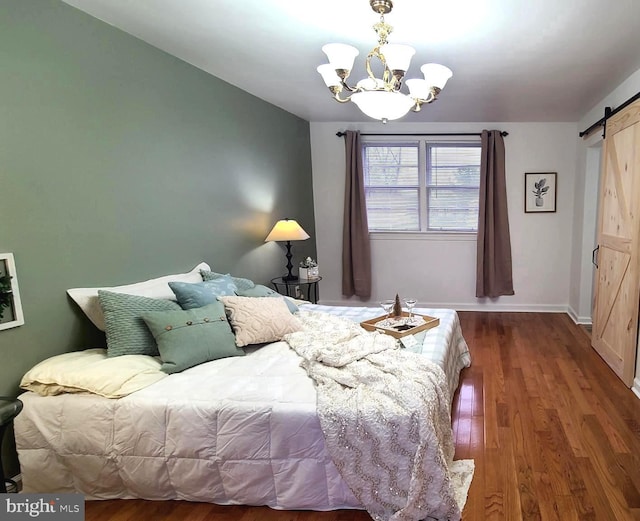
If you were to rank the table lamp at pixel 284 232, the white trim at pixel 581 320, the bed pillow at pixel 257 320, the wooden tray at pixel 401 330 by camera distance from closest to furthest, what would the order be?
the bed pillow at pixel 257 320, the wooden tray at pixel 401 330, the table lamp at pixel 284 232, the white trim at pixel 581 320

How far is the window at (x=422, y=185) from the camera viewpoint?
16.5 feet

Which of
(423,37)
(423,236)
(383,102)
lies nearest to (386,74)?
(383,102)

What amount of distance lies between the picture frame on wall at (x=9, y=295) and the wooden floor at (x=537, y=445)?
3.08 feet

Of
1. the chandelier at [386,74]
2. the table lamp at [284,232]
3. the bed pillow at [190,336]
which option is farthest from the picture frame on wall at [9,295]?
the table lamp at [284,232]

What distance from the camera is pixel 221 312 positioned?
7.70ft

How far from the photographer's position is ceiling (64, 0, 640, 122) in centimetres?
202

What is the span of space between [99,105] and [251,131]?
1638mm

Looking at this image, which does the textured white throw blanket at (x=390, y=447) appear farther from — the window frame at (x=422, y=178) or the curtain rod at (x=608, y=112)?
the window frame at (x=422, y=178)

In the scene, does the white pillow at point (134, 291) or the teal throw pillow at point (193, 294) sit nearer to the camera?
the white pillow at point (134, 291)

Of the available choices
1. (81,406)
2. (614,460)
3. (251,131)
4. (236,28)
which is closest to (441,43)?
(236,28)

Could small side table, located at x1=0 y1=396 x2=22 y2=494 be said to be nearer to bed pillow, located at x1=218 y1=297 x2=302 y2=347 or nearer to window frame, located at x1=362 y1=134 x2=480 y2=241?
bed pillow, located at x1=218 y1=297 x2=302 y2=347
